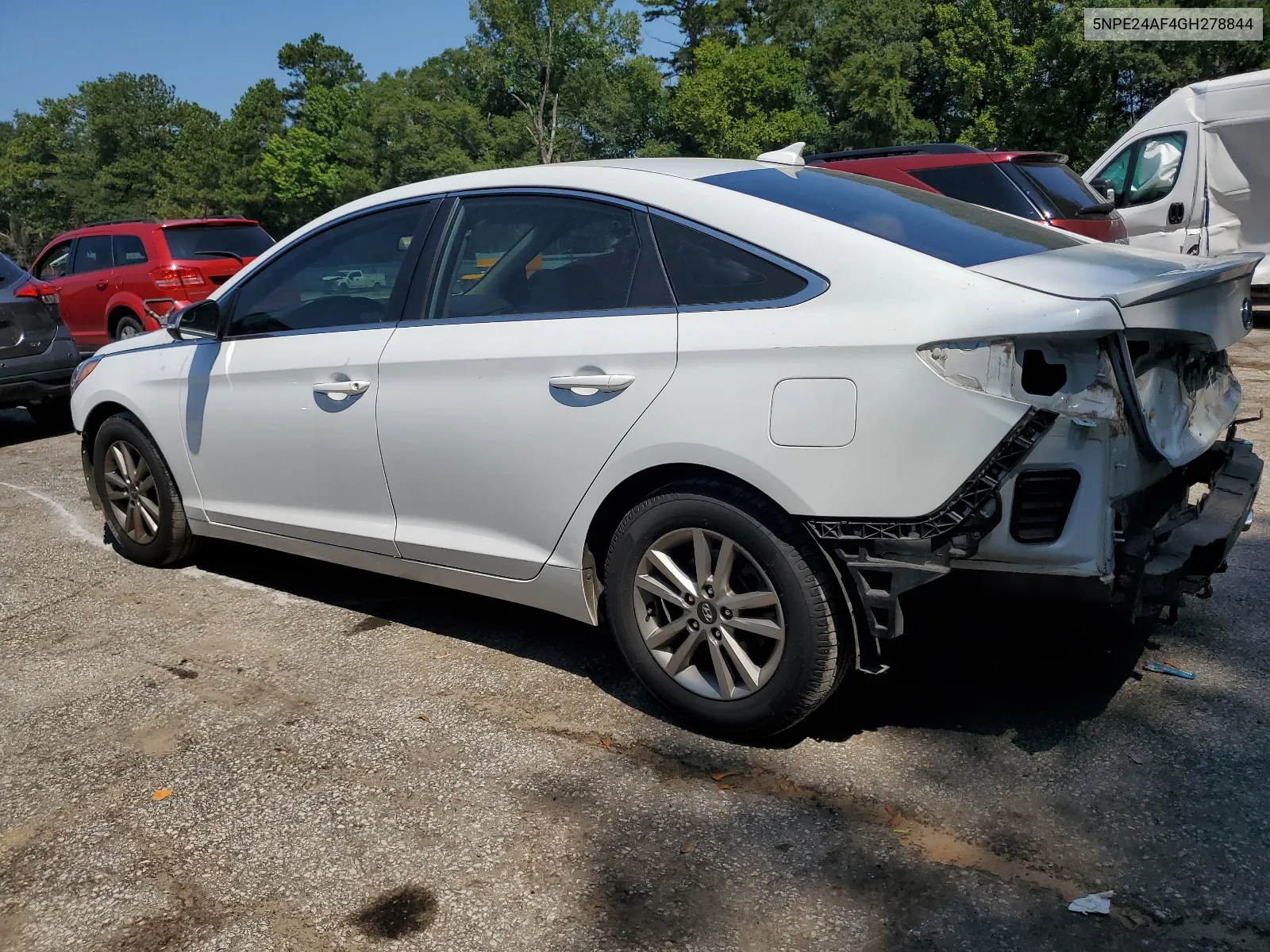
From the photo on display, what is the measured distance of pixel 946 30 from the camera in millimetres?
41156

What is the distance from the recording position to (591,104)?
67500 mm

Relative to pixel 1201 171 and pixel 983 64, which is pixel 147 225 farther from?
pixel 983 64

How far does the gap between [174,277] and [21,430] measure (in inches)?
95.8

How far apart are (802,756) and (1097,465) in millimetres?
1179

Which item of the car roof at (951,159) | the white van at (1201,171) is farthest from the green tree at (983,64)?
the car roof at (951,159)

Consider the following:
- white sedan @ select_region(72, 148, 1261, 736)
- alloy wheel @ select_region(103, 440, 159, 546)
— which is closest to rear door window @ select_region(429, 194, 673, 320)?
white sedan @ select_region(72, 148, 1261, 736)

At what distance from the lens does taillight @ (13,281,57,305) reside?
8.95 metres

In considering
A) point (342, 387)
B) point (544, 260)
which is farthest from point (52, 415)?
point (544, 260)

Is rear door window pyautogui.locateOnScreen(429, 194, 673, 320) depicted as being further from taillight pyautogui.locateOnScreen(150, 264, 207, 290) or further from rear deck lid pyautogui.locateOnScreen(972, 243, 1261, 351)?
taillight pyautogui.locateOnScreen(150, 264, 207, 290)

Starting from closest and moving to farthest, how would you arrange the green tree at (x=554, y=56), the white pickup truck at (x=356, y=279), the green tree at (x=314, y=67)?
the white pickup truck at (x=356, y=279)
the green tree at (x=554, y=56)
the green tree at (x=314, y=67)

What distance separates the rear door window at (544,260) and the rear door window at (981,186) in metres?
5.11

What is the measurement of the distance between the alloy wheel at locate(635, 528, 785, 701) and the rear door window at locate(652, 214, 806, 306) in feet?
2.20

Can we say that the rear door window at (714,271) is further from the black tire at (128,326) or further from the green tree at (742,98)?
the green tree at (742,98)

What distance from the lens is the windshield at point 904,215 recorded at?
9.99ft
